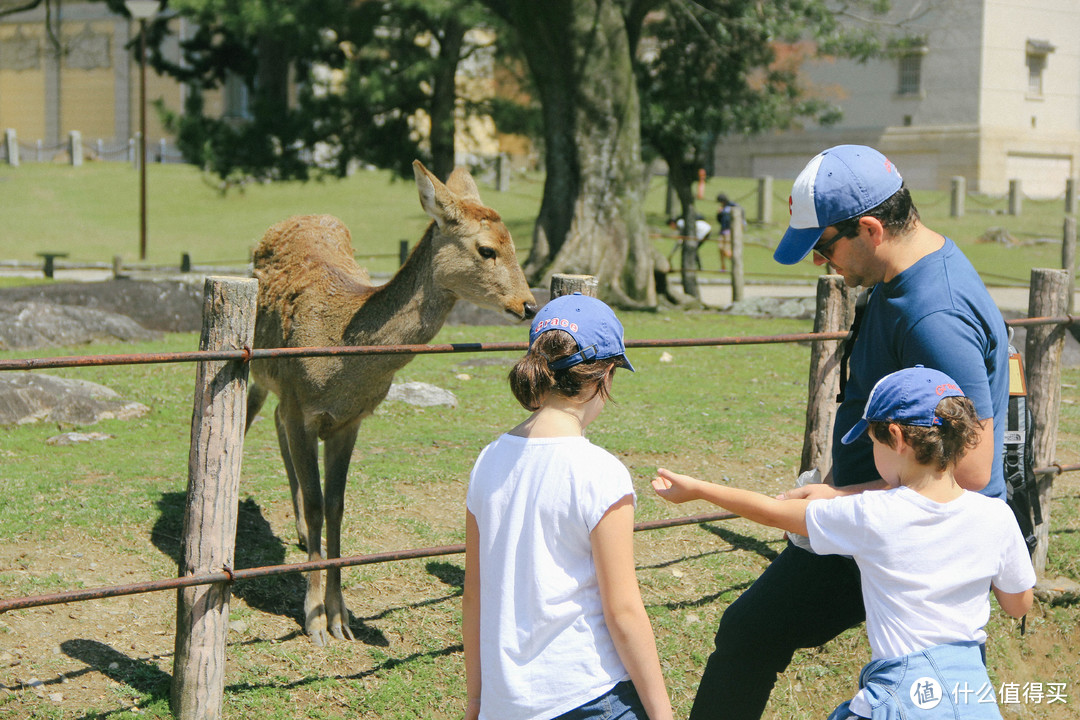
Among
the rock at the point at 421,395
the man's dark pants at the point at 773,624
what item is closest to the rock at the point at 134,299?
the rock at the point at 421,395

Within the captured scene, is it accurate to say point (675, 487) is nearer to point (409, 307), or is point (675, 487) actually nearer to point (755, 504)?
point (755, 504)

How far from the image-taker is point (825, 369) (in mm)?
5414

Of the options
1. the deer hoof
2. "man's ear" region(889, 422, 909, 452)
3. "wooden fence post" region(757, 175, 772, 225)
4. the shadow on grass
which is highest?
"wooden fence post" region(757, 175, 772, 225)

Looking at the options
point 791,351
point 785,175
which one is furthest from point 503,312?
point 785,175

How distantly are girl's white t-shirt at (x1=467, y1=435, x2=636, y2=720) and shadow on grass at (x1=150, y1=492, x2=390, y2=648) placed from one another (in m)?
2.30

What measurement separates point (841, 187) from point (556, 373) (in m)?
0.98

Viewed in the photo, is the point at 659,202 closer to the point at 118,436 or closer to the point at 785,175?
the point at 785,175

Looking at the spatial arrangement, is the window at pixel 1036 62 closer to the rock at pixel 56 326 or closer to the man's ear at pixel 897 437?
the rock at pixel 56 326

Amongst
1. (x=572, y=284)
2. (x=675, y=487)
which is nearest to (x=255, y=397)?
(x=572, y=284)

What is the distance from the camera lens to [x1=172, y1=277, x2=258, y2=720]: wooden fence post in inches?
152

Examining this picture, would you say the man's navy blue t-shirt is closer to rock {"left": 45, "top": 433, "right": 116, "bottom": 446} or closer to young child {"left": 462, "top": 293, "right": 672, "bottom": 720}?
young child {"left": 462, "top": 293, "right": 672, "bottom": 720}

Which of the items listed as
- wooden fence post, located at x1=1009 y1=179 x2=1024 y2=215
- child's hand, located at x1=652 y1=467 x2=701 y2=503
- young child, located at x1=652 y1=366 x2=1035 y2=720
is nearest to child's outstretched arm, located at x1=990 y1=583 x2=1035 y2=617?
young child, located at x1=652 y1=366 x2=1035 y2=720

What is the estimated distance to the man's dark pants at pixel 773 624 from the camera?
11.1ft

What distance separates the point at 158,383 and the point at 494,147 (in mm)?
37594
